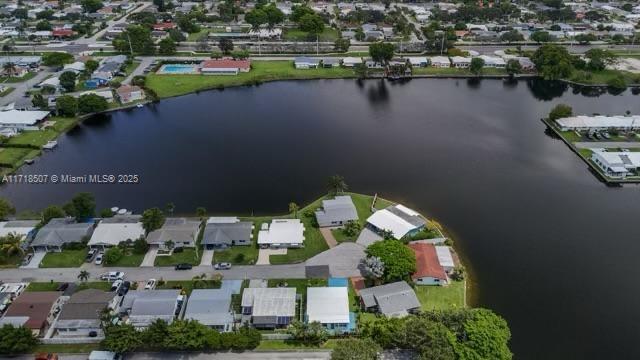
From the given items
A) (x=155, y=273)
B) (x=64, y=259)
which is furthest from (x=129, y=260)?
(x=64, y=259)

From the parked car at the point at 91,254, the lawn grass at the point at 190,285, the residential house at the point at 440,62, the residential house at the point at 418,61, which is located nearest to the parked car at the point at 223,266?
the lawn grass at the point at 190,285

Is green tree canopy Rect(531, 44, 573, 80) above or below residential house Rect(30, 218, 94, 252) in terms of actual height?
above

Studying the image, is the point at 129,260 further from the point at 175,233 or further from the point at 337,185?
the point at 337,185

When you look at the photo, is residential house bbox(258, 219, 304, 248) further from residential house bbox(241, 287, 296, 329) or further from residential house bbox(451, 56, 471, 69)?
residential house bbox(451, 56, 471, 69)

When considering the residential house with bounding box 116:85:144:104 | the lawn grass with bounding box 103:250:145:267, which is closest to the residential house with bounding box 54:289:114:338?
the lawn grass with bounding box 103:250:145:267

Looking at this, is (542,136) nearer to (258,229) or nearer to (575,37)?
(258,229)

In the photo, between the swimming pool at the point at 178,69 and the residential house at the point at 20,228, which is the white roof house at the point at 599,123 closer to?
the swimming pool at the point at 178,69
